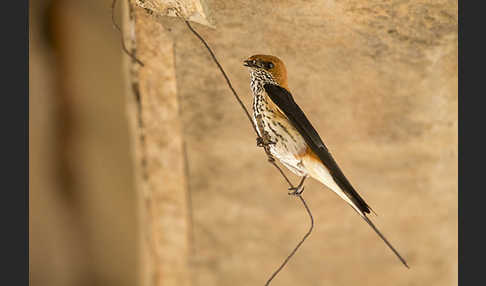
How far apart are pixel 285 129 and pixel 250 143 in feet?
4.15

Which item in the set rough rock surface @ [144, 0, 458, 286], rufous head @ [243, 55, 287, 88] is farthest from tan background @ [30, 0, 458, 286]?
rufous head @ [243, 55, 287, 88]

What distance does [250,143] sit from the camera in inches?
120

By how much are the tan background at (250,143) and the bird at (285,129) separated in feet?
1.10

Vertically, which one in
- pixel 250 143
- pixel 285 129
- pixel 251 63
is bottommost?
pixel 250 143

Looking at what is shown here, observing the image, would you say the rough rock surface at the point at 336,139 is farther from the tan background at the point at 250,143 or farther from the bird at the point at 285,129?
the bird at the point at 285,129

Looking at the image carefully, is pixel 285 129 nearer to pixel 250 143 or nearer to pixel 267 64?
pixel 267 64

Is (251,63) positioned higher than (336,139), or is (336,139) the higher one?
(251,63)

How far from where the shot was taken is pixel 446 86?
2.55 metres

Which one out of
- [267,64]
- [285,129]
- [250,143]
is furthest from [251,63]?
[250,143]

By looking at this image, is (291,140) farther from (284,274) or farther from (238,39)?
(284,274)

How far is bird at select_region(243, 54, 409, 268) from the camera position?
5.77 ft

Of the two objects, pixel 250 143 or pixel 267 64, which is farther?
pixel 250 143

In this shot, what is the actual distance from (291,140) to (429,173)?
5.19ft

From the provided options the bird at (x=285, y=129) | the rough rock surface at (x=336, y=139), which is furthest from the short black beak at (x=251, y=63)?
the rough rock surface at (x=336, y=139)
